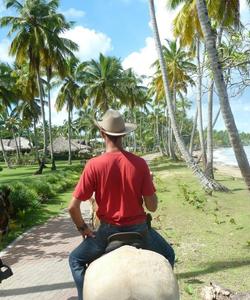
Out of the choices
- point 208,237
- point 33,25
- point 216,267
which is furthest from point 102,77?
point 216,267

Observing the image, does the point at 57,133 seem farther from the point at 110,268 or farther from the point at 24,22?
the point at 110,268

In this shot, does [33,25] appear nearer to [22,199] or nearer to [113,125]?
[22,199]

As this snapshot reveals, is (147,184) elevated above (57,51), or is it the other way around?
(57,51)

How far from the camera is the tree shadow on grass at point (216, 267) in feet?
23.8

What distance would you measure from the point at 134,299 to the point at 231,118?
6190mm

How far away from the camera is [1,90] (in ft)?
130

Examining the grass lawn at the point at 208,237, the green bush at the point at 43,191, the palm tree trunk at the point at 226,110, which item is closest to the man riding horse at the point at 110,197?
the grass lawn at the point at 208,237

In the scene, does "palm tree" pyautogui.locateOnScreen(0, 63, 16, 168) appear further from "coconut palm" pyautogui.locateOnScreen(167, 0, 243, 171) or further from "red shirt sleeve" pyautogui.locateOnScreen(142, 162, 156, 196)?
"red shirt sleeve" pyautogui.locateOnScreen(142, 162, 156, 196)

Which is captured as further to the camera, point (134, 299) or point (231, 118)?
point (231, 118)

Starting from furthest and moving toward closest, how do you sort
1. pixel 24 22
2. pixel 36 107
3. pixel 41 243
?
pixel 36 107 < pixel 24 22 < pixel 41 243

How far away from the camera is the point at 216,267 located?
7590mm

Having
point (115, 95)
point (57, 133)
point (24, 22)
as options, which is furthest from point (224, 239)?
point (57, 133)

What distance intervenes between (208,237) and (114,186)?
6757 millimetres

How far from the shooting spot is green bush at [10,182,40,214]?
15008 millimetres
